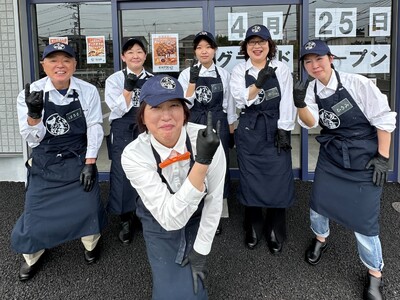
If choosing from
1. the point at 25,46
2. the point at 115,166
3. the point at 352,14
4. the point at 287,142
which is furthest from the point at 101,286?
the point at 352,14

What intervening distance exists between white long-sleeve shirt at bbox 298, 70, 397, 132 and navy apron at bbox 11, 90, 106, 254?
1732mm

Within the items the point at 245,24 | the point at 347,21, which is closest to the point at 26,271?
the point at 245,24

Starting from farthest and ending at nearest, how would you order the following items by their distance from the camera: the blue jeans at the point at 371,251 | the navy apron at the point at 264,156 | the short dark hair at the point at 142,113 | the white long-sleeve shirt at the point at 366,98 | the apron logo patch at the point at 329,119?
the navy apron at the point at 264,156 → the apron logo patch at the point at 329,119 → the blue jeans at the point at 371,251 → the white long-sleeve shirt at the point at 366,98 → the short dark hair at the point at 142,113

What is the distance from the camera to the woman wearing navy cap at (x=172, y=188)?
188cm

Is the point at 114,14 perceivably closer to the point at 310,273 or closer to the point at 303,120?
the point at 303,120

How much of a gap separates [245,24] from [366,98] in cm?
249

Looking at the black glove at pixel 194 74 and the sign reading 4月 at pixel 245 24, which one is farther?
the sign reading 4月 at pixel 245 24

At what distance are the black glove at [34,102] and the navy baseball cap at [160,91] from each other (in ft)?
2.90

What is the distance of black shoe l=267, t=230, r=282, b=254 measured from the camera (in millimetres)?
3031

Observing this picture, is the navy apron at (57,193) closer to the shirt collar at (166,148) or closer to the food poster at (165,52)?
the shirt collar at (166,148)

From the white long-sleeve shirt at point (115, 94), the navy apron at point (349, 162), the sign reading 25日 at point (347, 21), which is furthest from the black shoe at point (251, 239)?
the sign reading 25日 at point (347, 21)

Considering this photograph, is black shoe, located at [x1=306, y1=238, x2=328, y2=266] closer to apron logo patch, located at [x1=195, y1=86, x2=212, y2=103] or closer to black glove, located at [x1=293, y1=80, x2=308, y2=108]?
black glove, located at [x1=293, y1=80, x2=308, y2=108]

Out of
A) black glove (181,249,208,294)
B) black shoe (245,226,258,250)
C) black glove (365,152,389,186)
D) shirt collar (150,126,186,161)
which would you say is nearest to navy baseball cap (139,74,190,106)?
shirt collar (150,126,186,161)

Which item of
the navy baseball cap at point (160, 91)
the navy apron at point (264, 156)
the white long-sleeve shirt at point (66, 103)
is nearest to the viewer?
the navy baseball cap at point (160, 91)
